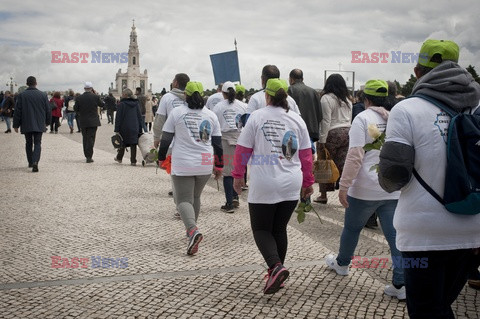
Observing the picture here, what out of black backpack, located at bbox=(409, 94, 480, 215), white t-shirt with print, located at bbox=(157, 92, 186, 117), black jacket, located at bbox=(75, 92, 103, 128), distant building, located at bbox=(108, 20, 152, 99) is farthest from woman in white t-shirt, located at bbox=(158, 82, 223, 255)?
distant building, located at bbox=(108, 20, 152, 99)

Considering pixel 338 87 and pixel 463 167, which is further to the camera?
pixel 338 87

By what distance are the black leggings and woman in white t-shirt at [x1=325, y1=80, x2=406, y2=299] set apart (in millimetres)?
510

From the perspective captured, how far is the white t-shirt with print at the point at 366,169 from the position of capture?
446 cm

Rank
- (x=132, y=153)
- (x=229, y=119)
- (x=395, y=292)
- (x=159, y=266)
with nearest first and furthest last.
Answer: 1. (x=395, y=292)
2. (x=159, y=266)
3. (x=229, y=119)
4. (x=132, y=153)

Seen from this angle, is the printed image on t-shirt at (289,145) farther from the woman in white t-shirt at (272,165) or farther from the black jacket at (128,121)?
the black jacket at (128,121)

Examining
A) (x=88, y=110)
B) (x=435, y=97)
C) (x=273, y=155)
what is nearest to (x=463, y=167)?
(x=435, y=97)

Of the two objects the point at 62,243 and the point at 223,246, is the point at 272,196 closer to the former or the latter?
the point at 223,246

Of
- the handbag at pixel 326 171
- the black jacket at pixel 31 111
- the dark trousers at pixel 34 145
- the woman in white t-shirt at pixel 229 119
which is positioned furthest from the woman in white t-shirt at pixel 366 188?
the black jacket at pixel 31 111

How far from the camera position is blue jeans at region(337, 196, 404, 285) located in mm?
4484

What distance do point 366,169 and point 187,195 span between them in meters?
2.11

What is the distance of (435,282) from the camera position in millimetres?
2590

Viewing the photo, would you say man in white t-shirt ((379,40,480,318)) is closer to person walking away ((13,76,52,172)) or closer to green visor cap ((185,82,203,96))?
green visor cap ((185,82,203,96))

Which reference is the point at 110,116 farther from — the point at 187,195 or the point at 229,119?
the point at 187,195

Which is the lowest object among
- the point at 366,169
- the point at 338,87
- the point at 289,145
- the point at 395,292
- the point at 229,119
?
the point at 395,292
